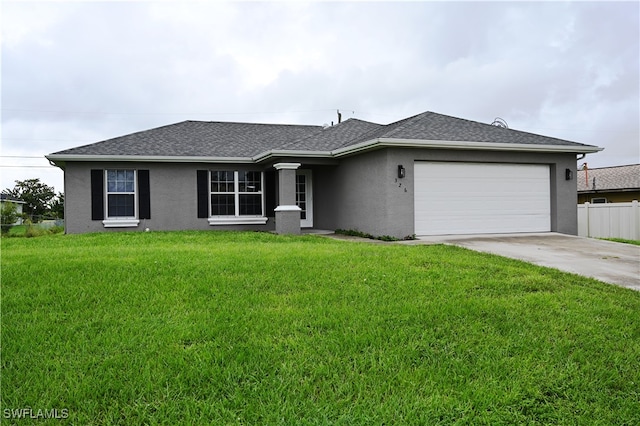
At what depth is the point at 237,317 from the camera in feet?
15.1

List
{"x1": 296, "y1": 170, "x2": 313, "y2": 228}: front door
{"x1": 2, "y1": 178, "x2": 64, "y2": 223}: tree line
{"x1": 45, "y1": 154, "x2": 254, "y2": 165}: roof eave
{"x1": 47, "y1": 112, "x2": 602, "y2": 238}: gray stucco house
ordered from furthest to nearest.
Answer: {"x1": 2, "y1": 178, "x2": 64, "y2": 223}: tree line
{"x1": 296, "y1": 170, "x2": 313, "y2": 228}: front door
{"x1": 45, "y1": 154, "x2": 254, "y2": 165}: roof eave
{"x1": 47, "y1": 112, "x2": 602, "y2": 238}: gray stucco house

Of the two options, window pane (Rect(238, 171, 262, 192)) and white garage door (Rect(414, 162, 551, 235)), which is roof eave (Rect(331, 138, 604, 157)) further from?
window pane (Rect(238, 171, 262, 192))

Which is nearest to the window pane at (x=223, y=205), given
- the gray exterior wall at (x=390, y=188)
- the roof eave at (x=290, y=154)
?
the roof eave at (x=290, y=154)

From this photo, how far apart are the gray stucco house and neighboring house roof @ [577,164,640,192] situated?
13.8 m

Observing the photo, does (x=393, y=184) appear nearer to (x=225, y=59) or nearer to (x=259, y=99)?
(x=225, y=59)

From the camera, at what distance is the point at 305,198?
16609 millimetres

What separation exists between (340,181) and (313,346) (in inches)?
438

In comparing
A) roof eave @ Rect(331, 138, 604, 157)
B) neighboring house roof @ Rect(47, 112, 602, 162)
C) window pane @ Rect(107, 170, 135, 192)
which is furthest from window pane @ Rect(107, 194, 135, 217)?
roof eave @ Rect(331, 138, 604, 157)

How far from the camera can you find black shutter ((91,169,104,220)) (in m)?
14.5

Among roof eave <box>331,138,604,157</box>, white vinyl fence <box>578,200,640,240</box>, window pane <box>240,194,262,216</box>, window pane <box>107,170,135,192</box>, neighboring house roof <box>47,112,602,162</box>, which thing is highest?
neighboring house roof <box>47,112,602,162</box>

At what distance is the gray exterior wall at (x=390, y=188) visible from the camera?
12.2 m

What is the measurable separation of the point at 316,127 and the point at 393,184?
31.6 ft

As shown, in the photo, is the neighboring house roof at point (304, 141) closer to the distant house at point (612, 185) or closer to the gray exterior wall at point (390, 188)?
the gray exterior wall at point (390, 188)

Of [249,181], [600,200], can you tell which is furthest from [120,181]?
[600,200]
